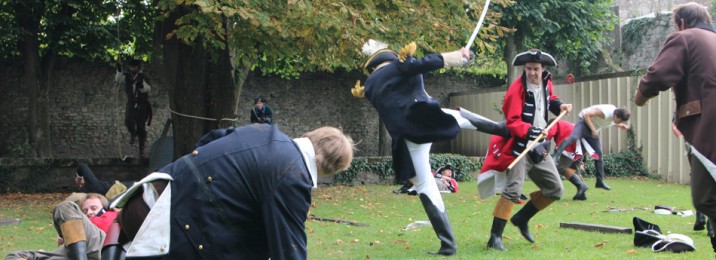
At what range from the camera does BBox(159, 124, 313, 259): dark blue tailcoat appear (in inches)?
151

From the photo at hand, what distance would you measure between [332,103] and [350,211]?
13.5 m

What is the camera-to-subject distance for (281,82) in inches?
981

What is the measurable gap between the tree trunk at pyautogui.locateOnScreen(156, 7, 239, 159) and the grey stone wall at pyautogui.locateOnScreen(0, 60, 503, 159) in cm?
598

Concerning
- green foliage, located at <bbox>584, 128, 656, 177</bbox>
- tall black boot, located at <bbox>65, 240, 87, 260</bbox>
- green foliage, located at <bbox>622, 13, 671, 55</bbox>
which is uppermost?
green foliage, located at <bbox>622, 13, 671, 55</bbox>

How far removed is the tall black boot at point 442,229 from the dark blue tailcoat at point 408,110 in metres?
0.36

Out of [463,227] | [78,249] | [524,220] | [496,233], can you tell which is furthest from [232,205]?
[463,227]

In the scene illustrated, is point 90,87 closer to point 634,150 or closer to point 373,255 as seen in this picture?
point 634,150

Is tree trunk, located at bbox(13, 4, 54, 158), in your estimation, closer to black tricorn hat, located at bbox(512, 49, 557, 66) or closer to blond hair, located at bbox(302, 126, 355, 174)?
black tricorn hat, located at bbox(512, 49, 557, 66)

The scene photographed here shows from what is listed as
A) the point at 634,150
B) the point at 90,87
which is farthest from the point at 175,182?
the point at 90,87

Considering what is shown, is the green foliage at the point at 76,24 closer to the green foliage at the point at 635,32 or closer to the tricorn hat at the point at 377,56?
the tricorn hat at the point at 377,56

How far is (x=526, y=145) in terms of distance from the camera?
780 centimetres

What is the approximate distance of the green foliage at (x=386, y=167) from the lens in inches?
689

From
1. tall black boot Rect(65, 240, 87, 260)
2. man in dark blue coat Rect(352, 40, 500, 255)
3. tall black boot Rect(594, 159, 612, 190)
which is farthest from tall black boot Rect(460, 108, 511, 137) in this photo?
tall black boot Rect(594, 159, 612, 190)

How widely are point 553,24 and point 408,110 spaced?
1406 centimetres
